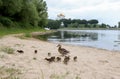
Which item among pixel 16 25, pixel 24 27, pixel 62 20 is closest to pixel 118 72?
pixel 16 25

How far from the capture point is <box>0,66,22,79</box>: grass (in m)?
8.37

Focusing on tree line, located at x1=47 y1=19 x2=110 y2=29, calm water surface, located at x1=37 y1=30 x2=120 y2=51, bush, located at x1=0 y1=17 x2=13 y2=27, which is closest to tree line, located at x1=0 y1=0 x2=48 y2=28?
bush, located at x1=0 y1=17 x2=13 y2=27

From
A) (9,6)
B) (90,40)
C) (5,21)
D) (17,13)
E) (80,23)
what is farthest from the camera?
(80,23)

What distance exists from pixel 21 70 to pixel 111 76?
314 centimetres

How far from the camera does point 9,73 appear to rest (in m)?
8.90

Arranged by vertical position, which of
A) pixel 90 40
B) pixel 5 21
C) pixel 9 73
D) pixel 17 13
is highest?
pixel 17 13

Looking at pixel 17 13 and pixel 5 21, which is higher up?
pixel 17 13

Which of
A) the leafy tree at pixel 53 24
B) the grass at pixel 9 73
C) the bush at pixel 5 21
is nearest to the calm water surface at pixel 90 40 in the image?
Answer: the bush at pixel 5 21

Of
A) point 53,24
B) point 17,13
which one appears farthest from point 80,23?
point 17,13

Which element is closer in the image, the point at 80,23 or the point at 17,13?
the point at 17,13

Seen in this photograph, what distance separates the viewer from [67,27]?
175625mm

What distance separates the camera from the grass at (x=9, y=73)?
8367 mm

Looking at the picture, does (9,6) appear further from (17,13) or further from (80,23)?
(80,23)

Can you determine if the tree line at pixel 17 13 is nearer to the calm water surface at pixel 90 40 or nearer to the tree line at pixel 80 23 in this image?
the calm water surface at pixel 90 40
